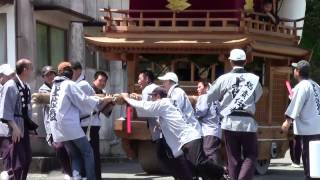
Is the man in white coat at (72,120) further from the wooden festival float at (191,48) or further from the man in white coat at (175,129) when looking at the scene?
the wooden festival float at (191,48)

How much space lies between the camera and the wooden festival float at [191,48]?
12.7 m

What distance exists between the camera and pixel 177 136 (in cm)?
974

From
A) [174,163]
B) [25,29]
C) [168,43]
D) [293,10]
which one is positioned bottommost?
[174,163]

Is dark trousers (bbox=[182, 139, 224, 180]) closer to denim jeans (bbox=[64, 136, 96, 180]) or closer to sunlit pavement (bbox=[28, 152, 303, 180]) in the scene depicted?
denim jeans (bbox=[64, 136, 96, 180])

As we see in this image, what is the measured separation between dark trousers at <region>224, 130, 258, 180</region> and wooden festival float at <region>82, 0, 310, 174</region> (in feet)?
10.4

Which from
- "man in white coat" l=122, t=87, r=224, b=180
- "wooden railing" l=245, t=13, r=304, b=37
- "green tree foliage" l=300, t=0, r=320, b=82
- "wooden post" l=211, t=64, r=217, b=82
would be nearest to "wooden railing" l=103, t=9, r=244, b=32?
"wooden railing" l=245, t=13, r=304, b=37

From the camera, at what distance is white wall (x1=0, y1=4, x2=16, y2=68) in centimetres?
1523

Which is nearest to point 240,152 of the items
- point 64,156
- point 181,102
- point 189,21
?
point 181,102

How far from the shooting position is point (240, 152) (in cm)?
953

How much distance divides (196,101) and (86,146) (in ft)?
9.18

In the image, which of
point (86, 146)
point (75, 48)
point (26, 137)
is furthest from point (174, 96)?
point (75, 48)

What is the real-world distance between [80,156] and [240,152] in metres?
2.24

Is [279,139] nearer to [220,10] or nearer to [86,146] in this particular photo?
[220,10]

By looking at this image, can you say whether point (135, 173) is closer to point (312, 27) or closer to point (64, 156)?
point (64, 156)
